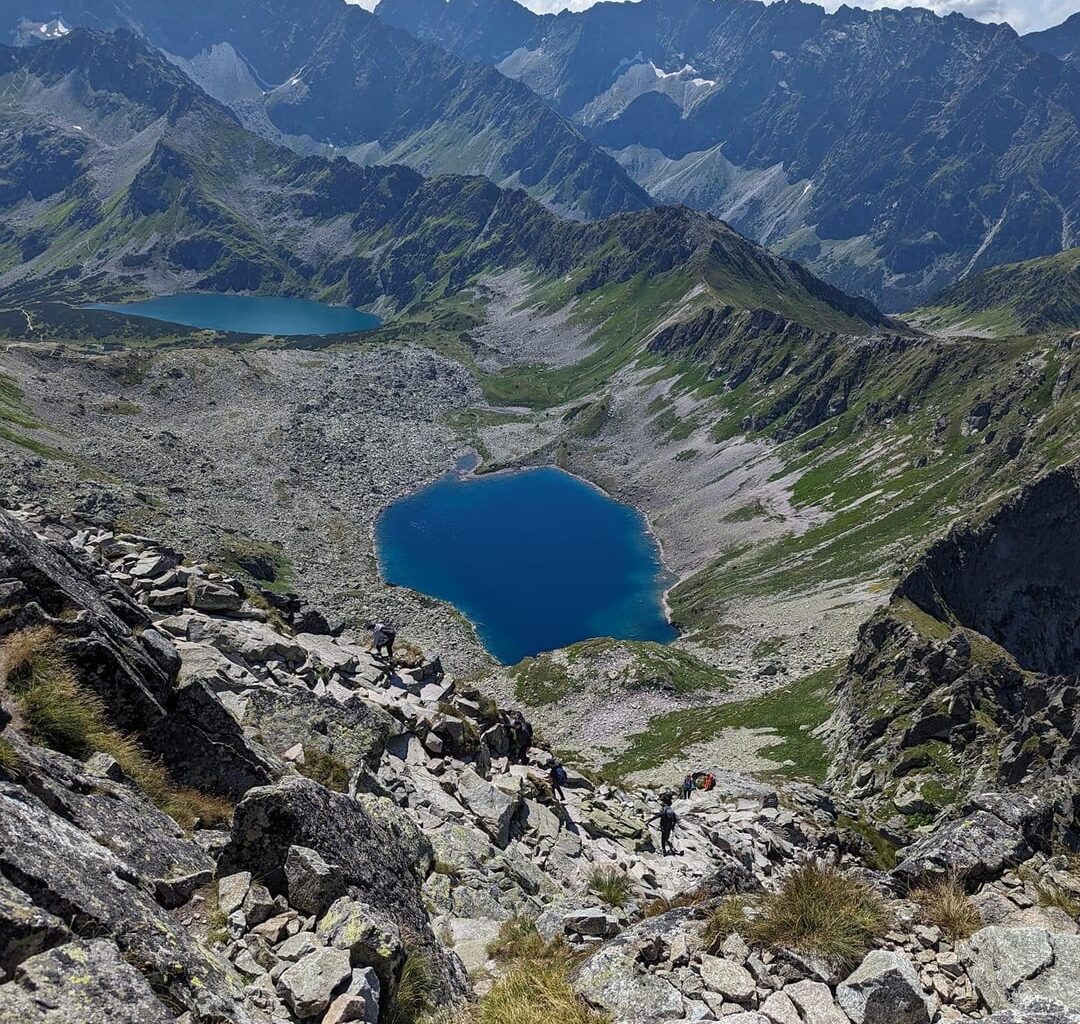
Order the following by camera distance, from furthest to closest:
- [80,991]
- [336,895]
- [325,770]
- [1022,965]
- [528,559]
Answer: [528,559], [325,770], [336,895], [1022,965], [80,991]

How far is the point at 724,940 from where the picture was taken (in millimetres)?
12453

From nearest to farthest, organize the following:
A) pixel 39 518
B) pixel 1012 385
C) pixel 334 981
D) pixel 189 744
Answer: pixel 334 981, pixel 189 744, pixel 39 518, pixel 1012 385

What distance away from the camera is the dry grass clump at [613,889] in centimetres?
1988

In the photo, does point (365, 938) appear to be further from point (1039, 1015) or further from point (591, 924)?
point (1039, 1015)

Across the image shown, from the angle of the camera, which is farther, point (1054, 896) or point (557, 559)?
point (557, 559)

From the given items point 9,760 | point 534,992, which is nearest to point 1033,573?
point 534,992

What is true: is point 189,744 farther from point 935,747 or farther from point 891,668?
point 891,668

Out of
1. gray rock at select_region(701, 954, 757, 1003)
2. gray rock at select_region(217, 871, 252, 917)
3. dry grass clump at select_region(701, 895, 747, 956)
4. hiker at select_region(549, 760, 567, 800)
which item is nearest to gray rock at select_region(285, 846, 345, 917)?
gray rock at select_region(217, 871, 252, 917)

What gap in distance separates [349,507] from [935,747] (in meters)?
134

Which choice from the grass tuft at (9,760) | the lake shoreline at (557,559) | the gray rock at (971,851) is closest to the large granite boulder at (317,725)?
the grass tuft at (9,760)

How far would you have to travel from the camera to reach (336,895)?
12391 mm

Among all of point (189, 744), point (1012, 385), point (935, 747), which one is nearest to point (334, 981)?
point (189, 744)

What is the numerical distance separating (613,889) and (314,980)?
1161cm

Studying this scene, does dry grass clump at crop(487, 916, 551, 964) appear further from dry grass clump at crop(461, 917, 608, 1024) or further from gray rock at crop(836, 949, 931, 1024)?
gray rock at crop(836, 949, 931, 1024)
